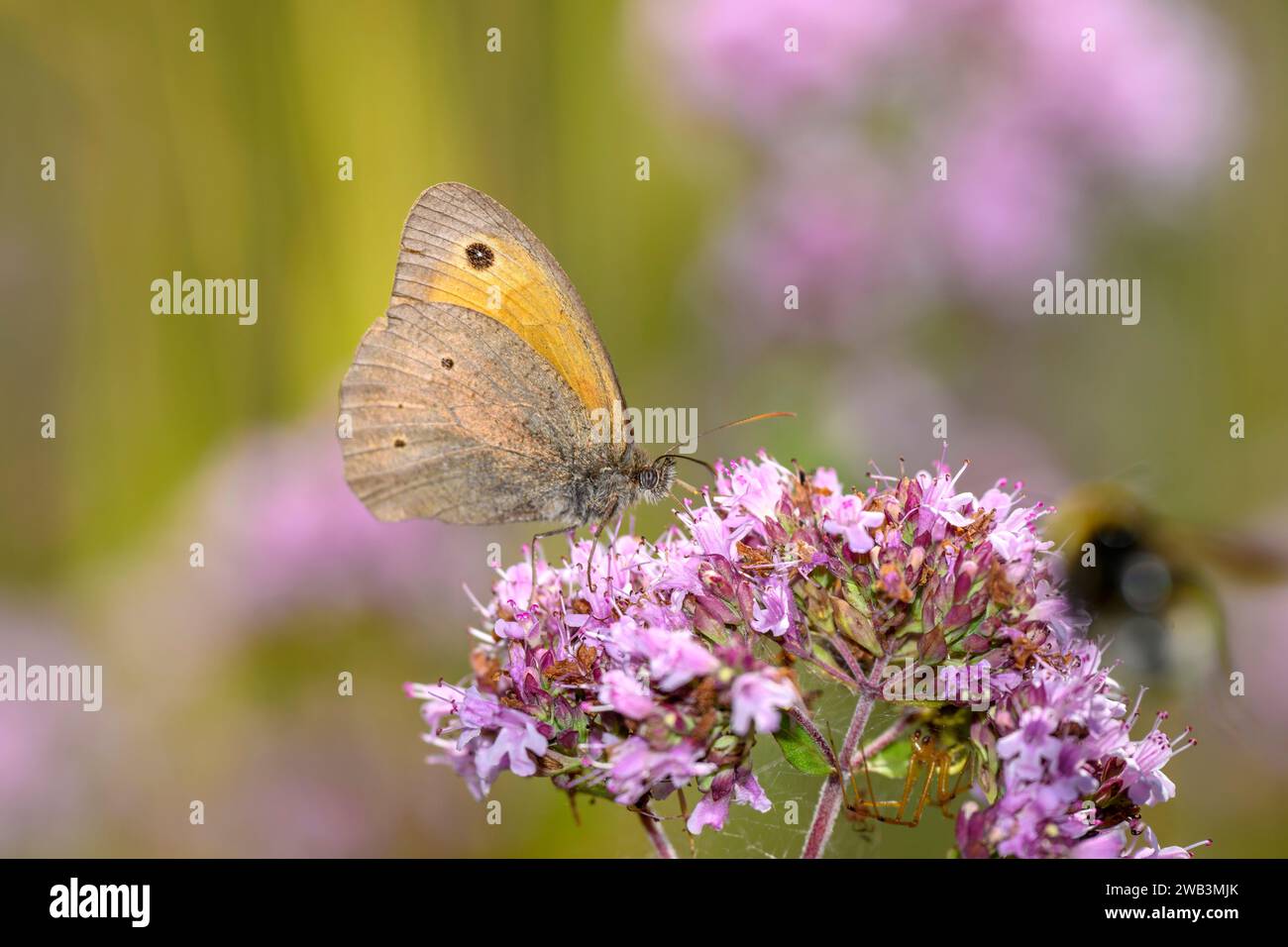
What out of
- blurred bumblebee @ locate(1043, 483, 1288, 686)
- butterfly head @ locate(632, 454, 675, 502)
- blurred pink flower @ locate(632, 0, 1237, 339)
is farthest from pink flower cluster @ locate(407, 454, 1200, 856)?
blurred pink flower @ locate(632, 0, 1237, 339)

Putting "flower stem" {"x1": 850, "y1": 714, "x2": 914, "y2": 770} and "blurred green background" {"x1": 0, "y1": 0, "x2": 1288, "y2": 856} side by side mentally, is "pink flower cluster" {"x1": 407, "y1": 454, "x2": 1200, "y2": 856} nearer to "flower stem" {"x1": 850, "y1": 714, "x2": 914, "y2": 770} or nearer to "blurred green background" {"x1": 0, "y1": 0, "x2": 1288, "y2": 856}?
"flower stem" {"x1": 850, "y1": 714, "x2": 914, "y2": 770}

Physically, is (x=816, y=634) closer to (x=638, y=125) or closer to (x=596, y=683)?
(x=596, y=683)

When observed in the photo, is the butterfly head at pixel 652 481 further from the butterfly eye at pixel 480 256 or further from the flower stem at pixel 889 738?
the flower stem at pixel 889 738

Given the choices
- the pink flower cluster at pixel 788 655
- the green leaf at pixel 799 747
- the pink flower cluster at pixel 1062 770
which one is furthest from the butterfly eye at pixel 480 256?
the pink flower cluster at pixel 1062 770

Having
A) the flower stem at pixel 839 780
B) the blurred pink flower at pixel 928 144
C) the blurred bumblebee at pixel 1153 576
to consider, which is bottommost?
the flower stem at pixel 839 780
